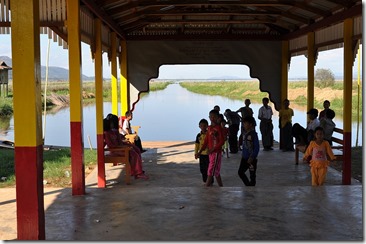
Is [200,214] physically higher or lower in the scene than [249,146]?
lower

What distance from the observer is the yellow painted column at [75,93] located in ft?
22.3

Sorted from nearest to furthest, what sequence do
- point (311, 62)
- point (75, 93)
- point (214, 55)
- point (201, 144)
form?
point (75, 93), point (201, 144), point (311, 62), point (214, 55)

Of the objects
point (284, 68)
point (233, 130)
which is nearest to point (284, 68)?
point (284, 68)

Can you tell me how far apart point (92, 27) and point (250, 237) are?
4.98m

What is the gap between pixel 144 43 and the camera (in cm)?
1399

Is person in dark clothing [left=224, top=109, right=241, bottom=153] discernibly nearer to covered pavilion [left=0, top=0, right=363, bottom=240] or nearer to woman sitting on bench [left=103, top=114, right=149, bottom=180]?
covered pavilion [left=0, top=0, right=363, bottom=240]

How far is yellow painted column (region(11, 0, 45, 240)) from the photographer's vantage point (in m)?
4.24

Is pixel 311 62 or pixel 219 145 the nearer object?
pixel 219 145

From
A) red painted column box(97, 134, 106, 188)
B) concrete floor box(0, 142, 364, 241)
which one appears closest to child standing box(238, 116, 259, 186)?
concrete floor box(0, 142, 364, 241)

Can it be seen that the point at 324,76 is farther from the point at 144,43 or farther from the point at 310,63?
the point at 310,63

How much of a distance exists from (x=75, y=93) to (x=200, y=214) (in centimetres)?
256

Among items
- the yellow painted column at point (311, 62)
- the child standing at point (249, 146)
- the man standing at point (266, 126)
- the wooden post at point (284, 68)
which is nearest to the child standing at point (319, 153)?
the child standing at point (249, 146)

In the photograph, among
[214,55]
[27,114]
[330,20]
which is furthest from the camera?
[214,55]

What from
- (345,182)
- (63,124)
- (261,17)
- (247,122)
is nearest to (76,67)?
(247,122)
